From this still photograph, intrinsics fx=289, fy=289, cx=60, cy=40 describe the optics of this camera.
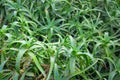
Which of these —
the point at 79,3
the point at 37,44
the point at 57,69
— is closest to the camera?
the point at 57,69

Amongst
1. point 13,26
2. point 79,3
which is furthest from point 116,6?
point 13,26

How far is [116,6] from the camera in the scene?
103 inches

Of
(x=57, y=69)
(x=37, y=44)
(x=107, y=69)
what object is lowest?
(x=107, y=69)

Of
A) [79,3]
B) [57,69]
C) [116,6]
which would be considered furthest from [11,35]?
[116,6]

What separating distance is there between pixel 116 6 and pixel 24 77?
52.1 inches

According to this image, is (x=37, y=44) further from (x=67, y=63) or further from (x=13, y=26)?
(x=13, y=26)

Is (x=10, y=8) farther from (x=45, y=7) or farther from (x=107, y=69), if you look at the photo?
(x=107, y=69)

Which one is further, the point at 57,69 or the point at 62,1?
the point at 62,1

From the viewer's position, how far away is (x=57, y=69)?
1560 millimetres

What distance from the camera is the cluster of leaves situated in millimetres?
1626

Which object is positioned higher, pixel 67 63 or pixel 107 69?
Answer: pixel 67 63

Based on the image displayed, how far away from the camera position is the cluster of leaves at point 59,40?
163 cm

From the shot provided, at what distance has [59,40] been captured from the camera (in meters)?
1.88

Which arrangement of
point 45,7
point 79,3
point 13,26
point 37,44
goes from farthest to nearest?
point 79,3 → point 45,7 → point 13,26 → point 37,44
